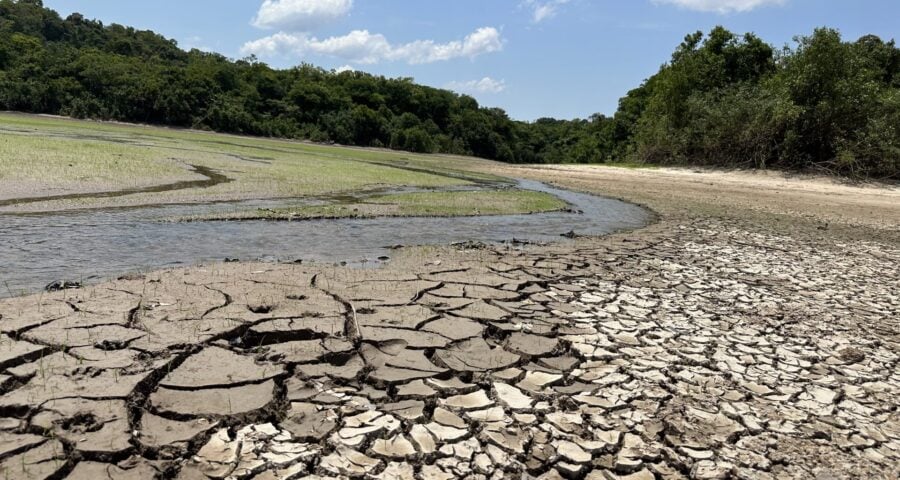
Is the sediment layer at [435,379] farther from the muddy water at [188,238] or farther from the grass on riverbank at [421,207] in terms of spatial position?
the grass on riverbank at [421,207]

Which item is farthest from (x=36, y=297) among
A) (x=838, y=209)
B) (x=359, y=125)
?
(x=359, y=125)

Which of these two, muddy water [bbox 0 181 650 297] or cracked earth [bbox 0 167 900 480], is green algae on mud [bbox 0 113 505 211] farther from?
cracked earth [bbox 0 167 900 480]

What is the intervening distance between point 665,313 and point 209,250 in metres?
5.47

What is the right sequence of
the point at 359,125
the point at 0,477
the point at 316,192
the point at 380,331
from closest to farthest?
the point at 0,477, the point at 380,331, the point at 316,192, the point at 359,125

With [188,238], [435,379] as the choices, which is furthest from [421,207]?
[435,379]

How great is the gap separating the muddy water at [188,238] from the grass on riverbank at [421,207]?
1.52 ft

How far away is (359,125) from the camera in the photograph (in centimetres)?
6794

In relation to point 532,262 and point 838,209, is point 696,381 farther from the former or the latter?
point 838,209

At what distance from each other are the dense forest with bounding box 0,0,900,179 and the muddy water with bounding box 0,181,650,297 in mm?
19681

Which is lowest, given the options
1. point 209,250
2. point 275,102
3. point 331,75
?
point 209,250

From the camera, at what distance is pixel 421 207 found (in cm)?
1267

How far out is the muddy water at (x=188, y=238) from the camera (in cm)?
595

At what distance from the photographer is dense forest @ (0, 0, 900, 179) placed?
25156 mm

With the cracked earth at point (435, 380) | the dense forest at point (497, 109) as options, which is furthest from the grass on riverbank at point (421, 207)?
the dense forest at point (497, 109)
